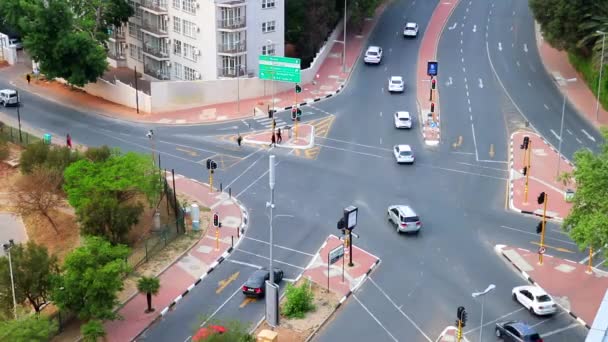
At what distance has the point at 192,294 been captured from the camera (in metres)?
61.9

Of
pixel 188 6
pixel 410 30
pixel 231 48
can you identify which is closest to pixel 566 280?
pixel 231 48

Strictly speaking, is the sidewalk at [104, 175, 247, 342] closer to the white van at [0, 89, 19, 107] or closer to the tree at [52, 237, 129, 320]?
the tree at [52, 237, 129, 320]

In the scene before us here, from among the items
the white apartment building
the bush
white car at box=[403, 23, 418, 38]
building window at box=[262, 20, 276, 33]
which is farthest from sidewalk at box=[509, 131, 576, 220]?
white car at box=[403, 23, 418, 38]

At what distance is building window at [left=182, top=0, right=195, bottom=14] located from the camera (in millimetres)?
99931

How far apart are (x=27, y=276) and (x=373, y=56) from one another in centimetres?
6190

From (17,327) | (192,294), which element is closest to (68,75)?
(192,294)

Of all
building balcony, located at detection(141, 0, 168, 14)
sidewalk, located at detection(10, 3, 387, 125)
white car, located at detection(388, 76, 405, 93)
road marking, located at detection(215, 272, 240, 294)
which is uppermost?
building balcony, located at detection(141, 0, 168, 14)

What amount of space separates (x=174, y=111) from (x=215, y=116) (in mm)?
5023

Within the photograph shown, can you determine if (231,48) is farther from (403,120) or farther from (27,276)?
(27,276)

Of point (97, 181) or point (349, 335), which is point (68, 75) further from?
point (349, 335)

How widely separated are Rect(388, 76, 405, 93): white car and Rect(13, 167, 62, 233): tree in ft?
133

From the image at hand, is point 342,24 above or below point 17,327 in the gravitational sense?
above

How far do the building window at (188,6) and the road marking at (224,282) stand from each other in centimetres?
4364

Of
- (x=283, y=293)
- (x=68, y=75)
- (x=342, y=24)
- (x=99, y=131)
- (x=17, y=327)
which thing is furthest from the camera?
(x=342, y=24)
